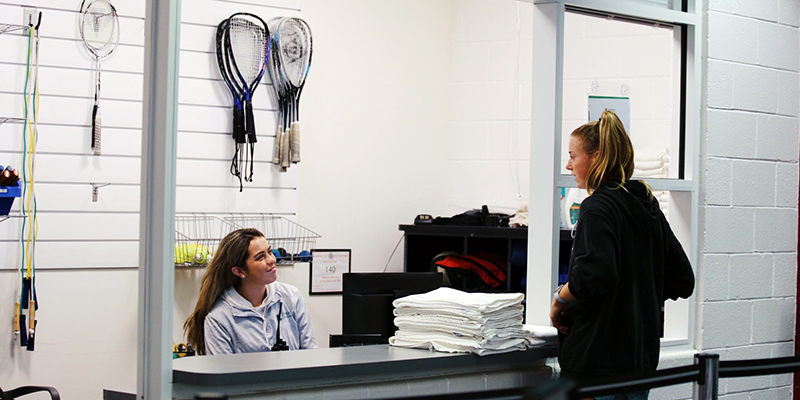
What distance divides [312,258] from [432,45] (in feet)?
5.29

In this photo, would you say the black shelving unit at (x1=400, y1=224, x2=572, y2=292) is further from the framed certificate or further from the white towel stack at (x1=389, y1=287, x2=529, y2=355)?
the white towel stack at (x1=389, y1=287, x2=529, y2=355)

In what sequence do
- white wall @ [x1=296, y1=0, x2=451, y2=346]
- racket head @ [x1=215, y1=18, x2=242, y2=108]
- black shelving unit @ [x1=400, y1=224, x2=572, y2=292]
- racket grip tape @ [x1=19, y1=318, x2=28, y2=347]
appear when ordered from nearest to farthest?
racket grip tape @ [x1=19, y1=318, x2=28, y2=347], racket head @ [x1=215, y1=18, x2=242, y2=108], black shelving unit @ [x1=400, y1=224, x2=572, y2=292], white wall @ [x1=296, y1=0, x2=451, y2=346]

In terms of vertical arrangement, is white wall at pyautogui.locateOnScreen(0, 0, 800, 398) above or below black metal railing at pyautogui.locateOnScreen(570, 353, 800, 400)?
above

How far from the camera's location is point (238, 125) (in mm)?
4129

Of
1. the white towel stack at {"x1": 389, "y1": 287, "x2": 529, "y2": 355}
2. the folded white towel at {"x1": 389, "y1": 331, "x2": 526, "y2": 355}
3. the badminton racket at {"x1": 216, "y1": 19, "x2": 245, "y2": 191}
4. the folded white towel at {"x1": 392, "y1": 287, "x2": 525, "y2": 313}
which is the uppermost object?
the badminton racket at {"x1": 216, "y1": 19, "x2": 245, "y2": 191}

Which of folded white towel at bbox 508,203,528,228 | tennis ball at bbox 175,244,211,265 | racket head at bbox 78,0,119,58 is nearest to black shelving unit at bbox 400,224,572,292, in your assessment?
folded white towel at bbox 508,203,528,228

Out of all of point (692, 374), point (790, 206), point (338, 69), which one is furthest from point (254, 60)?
point (692, 374)

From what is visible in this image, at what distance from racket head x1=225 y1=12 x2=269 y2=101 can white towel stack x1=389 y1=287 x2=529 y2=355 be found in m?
2.18

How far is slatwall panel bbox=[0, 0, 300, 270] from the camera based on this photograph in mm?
3479

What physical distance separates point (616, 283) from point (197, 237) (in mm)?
2638

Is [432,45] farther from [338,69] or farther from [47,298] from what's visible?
[47,298]

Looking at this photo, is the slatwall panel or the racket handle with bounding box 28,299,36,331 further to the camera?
the slatwall panel

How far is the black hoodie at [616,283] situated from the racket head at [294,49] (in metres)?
2.52

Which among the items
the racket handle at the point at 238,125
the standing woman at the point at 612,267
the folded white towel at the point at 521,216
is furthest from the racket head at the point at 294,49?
the standing woman at the point at 612,267
